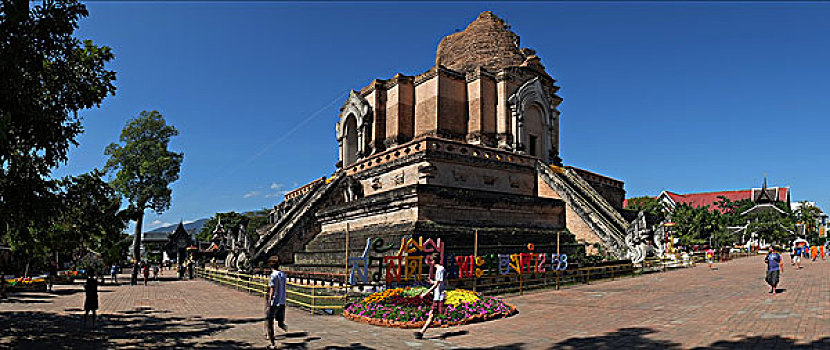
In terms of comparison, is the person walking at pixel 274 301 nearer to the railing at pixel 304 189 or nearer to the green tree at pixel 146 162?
the railing at pixel 304 189

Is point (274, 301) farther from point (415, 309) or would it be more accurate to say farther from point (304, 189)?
point (304, 189)

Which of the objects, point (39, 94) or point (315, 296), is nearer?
point (39, 94)

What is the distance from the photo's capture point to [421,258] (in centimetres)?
1456

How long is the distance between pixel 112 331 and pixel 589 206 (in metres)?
19.2

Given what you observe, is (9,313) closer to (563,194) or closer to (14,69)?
(14,69)

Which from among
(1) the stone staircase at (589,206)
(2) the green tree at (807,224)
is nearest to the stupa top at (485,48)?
(1) the stone staircase at (589,206)

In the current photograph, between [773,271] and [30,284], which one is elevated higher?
[773,271]

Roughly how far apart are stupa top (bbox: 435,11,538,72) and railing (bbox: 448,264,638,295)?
13.7 m

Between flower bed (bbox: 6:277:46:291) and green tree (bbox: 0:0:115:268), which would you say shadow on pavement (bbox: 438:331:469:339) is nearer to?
green tree (bbox: 0:0:115:268)

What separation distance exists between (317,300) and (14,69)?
8281 mm

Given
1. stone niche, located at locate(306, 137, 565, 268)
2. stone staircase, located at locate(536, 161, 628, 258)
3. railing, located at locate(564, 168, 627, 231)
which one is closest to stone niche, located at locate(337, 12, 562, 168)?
stone staircase, located at locate(536, 161, 628, 258)

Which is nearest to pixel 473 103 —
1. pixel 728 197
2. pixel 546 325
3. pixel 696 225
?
pixel 546 325

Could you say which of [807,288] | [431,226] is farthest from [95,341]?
[807,288]

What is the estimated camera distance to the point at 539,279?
17.5 meters
